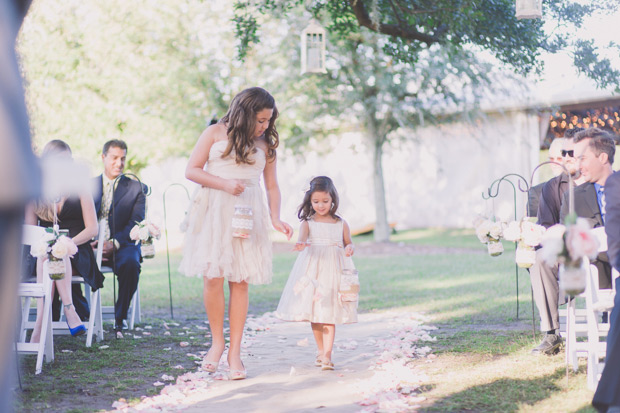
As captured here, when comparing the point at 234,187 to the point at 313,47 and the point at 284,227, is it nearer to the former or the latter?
the point at 284,227

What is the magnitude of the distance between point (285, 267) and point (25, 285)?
8649 millimetres

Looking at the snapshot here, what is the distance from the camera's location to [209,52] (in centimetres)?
1938

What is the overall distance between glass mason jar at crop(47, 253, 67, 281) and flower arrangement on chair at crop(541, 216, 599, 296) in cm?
337

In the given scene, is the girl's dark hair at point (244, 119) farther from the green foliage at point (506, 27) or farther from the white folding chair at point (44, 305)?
the green foliage at point (506, 27)

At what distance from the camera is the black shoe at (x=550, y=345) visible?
5.31 metres

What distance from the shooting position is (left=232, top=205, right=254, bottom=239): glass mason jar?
15.9 ft

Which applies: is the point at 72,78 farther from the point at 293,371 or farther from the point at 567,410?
the point at 567,410

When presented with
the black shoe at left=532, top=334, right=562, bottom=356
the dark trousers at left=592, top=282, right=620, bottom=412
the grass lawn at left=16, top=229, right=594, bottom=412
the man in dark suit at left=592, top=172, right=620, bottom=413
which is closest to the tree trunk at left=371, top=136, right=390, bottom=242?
the grass lawn at left=16, top=229, right=594, bottom=412

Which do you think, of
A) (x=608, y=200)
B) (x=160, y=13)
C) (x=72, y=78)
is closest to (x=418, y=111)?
(x=160, y=13)

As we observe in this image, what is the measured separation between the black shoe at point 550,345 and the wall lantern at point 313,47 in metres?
5.11

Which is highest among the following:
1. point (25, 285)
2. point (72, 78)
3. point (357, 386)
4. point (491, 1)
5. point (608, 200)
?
point (72, 78)

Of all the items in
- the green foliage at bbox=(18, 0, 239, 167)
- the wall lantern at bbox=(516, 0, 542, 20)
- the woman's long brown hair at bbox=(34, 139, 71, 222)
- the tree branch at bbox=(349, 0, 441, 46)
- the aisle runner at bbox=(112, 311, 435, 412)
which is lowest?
the aisle runner at bbox=(112, 311, 435, 412)

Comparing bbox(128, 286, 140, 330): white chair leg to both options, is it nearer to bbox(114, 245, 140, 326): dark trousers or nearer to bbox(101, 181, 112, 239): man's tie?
bbox(114, 245, 140, 326): dark trousers

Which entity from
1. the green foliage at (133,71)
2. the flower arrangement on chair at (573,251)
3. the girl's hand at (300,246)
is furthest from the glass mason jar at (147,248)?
the green foliage at (133,71)
